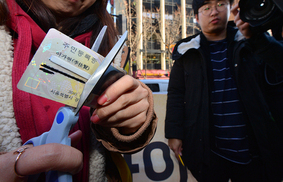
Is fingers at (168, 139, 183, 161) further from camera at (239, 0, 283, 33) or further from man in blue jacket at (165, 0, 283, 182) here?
camera at (239, 0, 283, 33)

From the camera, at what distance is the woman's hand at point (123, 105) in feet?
1.85

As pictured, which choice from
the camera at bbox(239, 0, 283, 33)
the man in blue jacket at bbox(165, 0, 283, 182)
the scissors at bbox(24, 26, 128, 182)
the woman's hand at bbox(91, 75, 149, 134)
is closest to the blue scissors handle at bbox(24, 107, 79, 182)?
the scissors at bbox(24, 26, 128, 182)

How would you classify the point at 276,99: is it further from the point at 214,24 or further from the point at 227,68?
the point at 214,24

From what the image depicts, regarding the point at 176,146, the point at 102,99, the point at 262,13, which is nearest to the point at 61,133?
the point at 102,99

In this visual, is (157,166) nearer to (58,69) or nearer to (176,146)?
(176,146)

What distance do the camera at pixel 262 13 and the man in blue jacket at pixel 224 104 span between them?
0.24 feet

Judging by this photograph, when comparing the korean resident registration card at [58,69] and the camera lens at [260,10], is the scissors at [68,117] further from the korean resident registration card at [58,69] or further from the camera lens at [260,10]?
the camera lens at [260,10]

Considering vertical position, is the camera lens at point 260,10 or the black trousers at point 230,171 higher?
the camera lens at point 260,10

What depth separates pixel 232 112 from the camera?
1532 millimetres

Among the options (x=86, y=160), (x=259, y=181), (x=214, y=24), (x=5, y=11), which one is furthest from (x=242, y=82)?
(x=5, y=11)

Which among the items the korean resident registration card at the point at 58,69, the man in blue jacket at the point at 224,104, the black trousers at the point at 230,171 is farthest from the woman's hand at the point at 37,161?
the black trousers at the point at 230,171

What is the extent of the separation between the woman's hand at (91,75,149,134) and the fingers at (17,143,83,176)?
0.18m

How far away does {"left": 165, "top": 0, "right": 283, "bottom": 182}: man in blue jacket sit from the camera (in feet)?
4.54

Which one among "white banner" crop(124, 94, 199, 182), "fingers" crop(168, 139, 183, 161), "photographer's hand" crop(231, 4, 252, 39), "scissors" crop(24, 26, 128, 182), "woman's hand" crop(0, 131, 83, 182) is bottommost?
"white banner" crop(124, 94, 199, 182)
